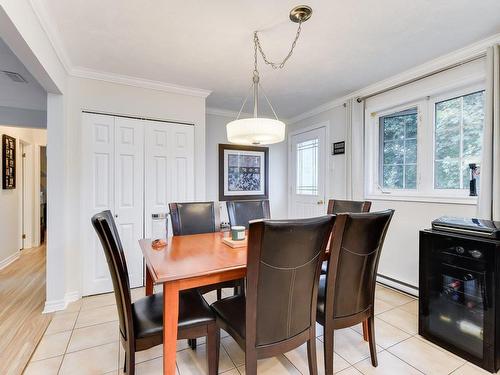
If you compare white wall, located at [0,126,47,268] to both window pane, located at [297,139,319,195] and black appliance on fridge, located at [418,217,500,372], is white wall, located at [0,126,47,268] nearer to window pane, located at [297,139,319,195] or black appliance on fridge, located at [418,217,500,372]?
window pane, located at [297,139,319,195]

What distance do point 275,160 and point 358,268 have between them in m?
3.19

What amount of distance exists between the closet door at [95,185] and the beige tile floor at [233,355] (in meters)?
0.54

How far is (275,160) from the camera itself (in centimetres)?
457

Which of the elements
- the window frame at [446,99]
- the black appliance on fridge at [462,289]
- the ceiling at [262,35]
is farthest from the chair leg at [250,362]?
the window frame at [446,99]

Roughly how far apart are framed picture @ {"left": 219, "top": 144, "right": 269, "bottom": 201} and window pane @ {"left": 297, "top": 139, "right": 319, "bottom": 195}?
566 millimetres

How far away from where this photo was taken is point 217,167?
402cm

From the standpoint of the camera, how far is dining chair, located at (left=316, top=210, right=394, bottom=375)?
1.44 meters

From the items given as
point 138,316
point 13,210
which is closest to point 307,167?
point 138,316

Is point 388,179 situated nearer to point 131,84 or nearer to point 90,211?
point 131,84

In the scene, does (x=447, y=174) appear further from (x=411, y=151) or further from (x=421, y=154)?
(x=411, y=151)

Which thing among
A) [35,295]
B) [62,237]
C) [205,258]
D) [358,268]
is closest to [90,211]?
[62,237]

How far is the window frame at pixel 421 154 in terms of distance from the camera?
2.40m

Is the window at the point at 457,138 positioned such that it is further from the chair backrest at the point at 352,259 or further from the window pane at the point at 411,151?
the chair backrest at the point at 352,259

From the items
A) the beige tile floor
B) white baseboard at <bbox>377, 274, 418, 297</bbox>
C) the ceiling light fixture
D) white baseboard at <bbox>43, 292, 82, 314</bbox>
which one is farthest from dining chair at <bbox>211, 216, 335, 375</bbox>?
white baseboard at <bbox>43, 292, 82, 314</bbox>
